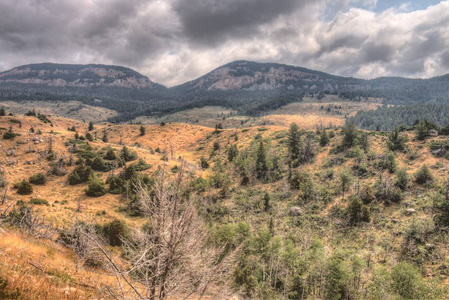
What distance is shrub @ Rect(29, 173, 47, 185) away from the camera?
47681 millimetres

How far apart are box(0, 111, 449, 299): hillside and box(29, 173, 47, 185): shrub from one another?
32 cm

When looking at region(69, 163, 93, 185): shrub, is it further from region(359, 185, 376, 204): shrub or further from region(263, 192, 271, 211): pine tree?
region(359, 185, 376, 204): shrub

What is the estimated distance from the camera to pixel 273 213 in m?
47.3

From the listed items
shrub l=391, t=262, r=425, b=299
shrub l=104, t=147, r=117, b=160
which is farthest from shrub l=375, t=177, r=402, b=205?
shrub l=104, t=147, r=117, b=160

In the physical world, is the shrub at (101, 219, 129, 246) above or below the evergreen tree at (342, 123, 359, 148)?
below

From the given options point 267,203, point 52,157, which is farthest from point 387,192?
point 52,157

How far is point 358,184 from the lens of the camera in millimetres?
46906

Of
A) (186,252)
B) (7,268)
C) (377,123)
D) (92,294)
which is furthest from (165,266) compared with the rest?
(377,123)

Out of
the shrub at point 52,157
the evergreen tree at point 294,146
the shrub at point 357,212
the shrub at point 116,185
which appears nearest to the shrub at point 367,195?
the shrub at point 357,212

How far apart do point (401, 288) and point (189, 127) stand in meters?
127

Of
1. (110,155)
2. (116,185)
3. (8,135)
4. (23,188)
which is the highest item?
(8,135)

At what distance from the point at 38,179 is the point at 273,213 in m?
54.1

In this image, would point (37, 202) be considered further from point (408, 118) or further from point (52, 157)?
point (408, 118)

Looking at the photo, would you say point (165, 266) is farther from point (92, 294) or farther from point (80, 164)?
point (80, 164)
